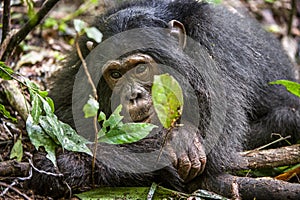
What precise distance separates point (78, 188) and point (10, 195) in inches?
16.9

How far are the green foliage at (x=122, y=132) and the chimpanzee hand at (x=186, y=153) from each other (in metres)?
0.58

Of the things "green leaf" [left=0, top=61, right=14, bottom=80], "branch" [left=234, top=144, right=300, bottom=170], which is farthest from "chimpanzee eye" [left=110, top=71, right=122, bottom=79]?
"branch" [left=234, top=144, right=300, bottom=170]

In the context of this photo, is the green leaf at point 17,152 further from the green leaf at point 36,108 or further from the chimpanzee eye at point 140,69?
the chimpanzee eye at point 140,69

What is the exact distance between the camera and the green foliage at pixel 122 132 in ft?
9.46

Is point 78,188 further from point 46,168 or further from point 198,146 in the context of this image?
point 198,146

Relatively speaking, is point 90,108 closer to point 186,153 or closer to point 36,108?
point 36,108

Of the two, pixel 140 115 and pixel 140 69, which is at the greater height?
pixel 140 69

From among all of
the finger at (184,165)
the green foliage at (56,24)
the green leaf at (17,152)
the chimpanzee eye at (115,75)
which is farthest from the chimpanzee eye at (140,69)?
the green foliage at (56,24)

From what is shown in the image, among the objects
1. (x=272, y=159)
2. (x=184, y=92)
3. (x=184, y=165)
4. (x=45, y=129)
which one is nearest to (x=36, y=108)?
(x=45, y=129)

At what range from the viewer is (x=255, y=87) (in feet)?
14.9

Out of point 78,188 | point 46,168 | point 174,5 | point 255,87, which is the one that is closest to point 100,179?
point 78,188

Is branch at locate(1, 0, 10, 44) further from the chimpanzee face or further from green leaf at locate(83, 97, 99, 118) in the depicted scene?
green leaf at locate(83, 97, 99, 118)

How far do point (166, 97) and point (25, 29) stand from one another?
5.17 feet

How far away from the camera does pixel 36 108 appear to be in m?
2.85
